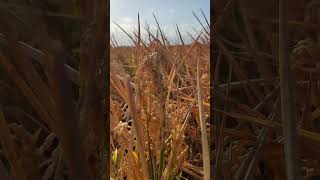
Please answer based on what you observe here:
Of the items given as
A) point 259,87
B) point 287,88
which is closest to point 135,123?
point 259,87

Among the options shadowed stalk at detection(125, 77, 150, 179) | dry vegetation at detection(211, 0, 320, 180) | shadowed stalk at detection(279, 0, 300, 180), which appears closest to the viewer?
shadowed stalk at detection(279, 0, 300, 180)

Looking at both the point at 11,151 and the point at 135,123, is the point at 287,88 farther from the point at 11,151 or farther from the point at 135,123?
the point at 135,123

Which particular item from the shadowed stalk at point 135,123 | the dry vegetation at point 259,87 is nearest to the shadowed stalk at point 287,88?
the dry vegetation at point 259,87

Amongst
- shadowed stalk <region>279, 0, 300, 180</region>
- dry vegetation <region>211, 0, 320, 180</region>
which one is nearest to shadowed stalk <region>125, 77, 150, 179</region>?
dry vegetation <region>211, 0, 320, 180</region>

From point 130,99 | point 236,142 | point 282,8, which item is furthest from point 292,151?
point 130,99

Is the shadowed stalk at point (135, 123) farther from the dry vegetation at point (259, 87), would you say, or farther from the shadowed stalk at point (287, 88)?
the shadowed stalk at point (287, 88)

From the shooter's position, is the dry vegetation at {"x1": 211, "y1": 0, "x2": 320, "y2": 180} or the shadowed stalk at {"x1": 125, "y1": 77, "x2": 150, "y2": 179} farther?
the shadowed stalk at {"x1": 125, "y1": 77, "x2": 150, "y2": 179}

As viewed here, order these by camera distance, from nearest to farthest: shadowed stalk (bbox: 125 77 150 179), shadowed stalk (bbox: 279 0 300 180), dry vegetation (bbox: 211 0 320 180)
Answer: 1. shadowed stalk (bbox: 279 0 300 180)
2. dry vegetation (bbox: 211 0 320 180)
3. shadowed stalk (bbox: 125 77 150 179)

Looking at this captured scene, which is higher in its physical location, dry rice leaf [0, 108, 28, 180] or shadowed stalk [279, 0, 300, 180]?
shadowed stalk [279, 0, 300, 180]

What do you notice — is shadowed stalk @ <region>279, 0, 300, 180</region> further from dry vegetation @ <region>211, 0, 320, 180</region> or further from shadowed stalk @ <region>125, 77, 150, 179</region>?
shadowed stalk @ <region>125, 77, 150, 179</region>

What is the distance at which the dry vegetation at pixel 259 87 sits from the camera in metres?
0.39

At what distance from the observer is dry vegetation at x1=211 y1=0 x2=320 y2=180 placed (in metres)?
0.39

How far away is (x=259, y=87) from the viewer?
42 cm

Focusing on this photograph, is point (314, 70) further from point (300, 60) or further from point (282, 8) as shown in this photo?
point (282, 8)
